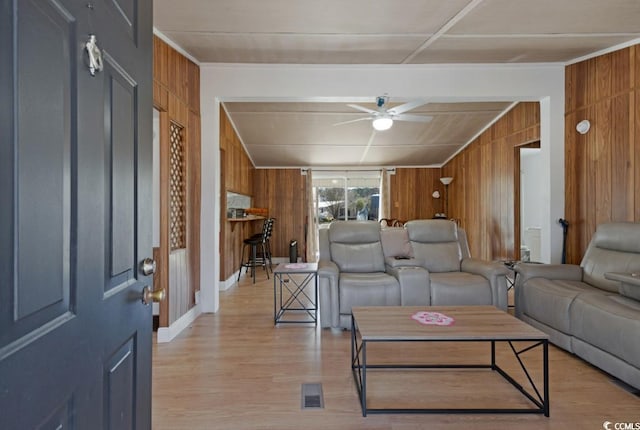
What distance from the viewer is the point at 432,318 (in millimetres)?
2268

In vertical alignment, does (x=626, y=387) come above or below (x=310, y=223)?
below

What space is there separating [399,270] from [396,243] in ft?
1.88

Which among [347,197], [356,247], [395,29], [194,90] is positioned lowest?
[356,247]

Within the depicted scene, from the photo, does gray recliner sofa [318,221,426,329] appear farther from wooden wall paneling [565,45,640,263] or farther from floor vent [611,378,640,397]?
wooden wall paneling [565,45,640,263]

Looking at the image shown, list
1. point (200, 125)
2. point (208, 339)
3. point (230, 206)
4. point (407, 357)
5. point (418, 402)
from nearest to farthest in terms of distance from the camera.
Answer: point (418, 402) < point (407, 357) < point (208, 339) < point (200, 125) < point (230, 206)

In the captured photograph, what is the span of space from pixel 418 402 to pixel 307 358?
3.13 feet

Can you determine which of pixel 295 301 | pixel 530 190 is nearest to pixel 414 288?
pixel 295 301

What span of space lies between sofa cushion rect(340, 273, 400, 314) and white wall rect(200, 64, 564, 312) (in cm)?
159

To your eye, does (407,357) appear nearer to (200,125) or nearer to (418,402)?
(418,402)

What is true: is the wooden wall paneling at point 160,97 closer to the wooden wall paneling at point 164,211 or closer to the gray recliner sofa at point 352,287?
the wooden wall paneling at point 164,211

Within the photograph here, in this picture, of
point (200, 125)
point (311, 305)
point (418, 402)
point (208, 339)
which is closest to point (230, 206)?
point (200, 125)

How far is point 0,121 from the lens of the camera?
0.54 metres

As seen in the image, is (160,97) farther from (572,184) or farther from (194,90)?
(572,184)

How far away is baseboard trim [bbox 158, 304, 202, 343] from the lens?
3098 mm
